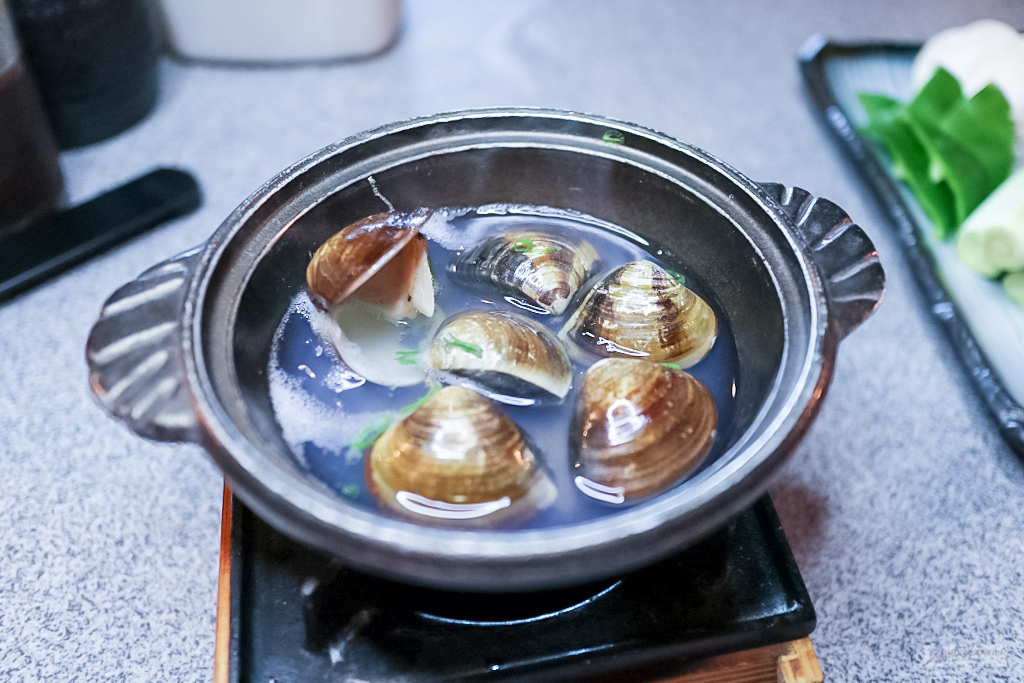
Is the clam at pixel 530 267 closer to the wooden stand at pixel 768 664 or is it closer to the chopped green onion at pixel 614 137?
the chopped green onion at pixel 614 137

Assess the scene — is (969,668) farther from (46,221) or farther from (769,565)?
(46,221)

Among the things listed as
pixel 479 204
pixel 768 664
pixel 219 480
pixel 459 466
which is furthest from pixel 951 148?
pixel 219 480

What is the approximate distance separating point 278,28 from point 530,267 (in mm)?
1102

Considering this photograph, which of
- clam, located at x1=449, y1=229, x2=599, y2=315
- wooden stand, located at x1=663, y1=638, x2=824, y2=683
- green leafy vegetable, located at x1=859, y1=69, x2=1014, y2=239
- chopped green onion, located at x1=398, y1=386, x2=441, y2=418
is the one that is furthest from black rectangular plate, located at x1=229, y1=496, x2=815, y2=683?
green leafy vegetable, located at x1=859, y1=69, x2=1014, y2=239

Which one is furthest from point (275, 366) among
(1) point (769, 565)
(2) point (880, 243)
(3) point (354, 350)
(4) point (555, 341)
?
(2) point (880, 243)

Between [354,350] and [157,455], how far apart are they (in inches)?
15.9

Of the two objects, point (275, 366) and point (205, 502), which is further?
point (205, 502)

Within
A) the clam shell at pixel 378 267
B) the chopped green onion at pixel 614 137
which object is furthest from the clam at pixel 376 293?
the chopped green onion at pixel 614 137

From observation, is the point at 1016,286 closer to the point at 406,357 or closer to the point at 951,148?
the point at 951,148

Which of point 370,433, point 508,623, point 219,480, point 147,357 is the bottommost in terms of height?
point 219,480

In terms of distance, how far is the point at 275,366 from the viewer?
0.73m

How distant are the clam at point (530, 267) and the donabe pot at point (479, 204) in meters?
0.07

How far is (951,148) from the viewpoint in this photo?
1261 millimetres

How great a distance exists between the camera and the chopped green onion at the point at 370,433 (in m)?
0.67
